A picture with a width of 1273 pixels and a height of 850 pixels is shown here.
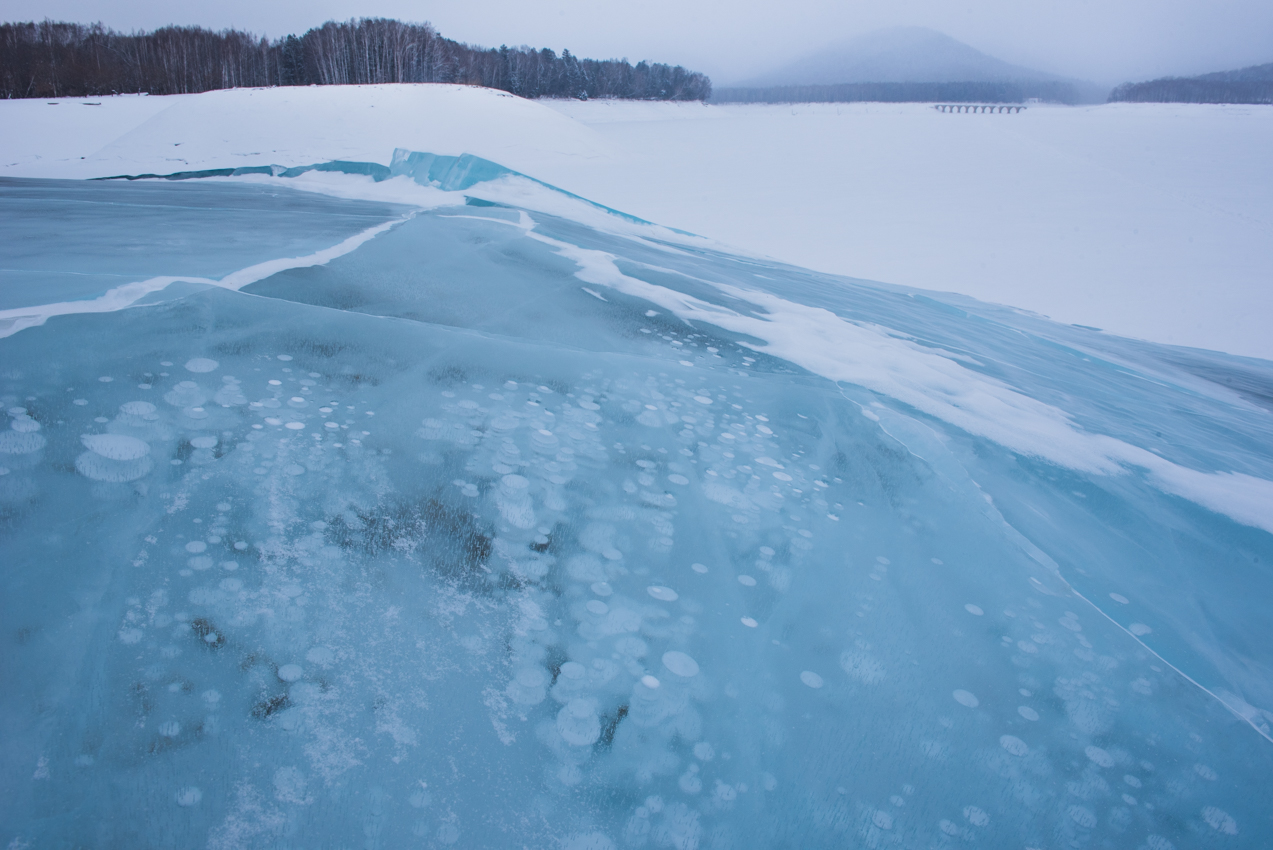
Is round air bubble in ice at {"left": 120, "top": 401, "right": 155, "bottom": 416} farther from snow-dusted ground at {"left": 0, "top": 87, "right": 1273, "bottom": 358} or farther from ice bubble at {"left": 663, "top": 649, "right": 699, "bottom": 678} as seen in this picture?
snow-dusted ground at {"left": 0, "top": 87, "right": 1273, "bottom": 358}

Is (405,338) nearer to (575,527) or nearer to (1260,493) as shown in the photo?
(575,527)

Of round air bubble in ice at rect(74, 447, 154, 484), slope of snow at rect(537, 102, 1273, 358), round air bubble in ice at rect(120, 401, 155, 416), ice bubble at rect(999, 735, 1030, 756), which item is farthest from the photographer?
slope of snow at rect(537, 102, 1273, 358)

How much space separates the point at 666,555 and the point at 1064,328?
3916mm

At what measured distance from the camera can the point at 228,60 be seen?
22.9 m

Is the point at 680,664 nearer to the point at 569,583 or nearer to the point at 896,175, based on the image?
the point at 569,583

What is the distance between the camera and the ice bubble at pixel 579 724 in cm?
85

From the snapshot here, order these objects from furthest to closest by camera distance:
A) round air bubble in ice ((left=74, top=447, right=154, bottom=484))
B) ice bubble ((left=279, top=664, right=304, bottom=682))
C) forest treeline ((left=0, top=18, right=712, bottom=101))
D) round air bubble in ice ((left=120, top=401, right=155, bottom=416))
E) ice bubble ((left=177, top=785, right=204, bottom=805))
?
forest treeline ((left=0, top=18, right=712, bottom=101)) → round air bubble in ice ((left=120, top=401, right=155, bottom=416)) → round air bubble in ice ((left=74, top=447, right=154, bottom=484)) → ice bubble ((left=279, top=664, right=304, bottom=682)) → ice bubble ((left=177, top=785, right=204, bottom=805))

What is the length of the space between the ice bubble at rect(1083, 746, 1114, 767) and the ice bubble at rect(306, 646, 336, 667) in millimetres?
1161

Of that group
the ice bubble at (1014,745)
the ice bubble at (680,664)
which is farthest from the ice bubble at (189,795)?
the ice bubble at (1014,745)

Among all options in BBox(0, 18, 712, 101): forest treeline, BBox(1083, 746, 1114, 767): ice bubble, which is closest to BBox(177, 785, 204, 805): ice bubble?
BBox(1083, 746, 1114, 767): ice bubble

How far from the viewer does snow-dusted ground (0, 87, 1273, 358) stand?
179 inches

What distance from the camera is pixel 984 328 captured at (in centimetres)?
365

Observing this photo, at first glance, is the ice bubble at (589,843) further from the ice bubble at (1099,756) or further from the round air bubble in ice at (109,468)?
the round air bubble in ice at (109,468)

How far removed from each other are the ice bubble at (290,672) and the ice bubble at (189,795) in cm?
15
